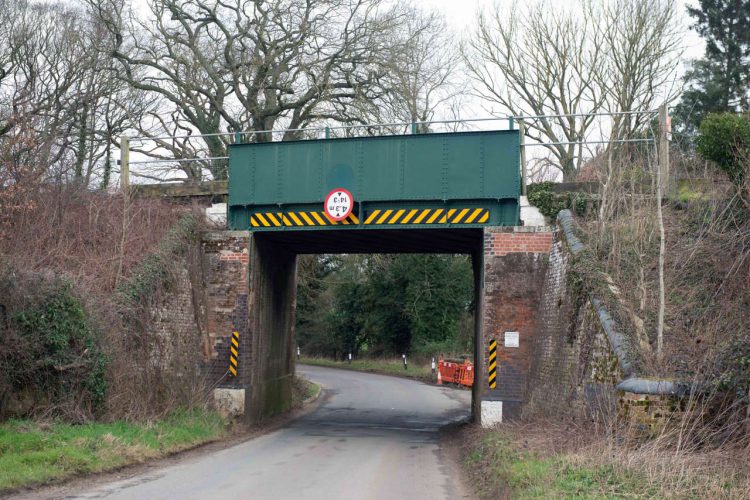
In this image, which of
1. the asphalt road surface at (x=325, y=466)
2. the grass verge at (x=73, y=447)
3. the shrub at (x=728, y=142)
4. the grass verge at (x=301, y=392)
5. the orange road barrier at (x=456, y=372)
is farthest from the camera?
the orange road barrier at (x=456, y=372)

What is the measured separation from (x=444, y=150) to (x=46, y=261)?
9245 mm

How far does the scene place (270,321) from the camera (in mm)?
22328

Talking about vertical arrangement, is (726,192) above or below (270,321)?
above

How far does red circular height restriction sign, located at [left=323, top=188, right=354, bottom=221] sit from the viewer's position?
63.7ft

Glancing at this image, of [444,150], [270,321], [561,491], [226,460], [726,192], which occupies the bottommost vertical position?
[226,460]

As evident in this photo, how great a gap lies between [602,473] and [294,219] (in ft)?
41.1

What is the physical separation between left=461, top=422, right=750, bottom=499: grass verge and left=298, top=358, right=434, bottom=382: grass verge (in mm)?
32037

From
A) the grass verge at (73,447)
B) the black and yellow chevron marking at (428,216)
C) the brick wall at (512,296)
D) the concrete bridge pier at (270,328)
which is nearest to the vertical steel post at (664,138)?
the brick wall at (512,296)

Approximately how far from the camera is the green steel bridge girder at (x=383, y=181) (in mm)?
18922

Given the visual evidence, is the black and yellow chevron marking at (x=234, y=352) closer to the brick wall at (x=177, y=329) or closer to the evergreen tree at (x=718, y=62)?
the brick wall at (x=177, y=329)

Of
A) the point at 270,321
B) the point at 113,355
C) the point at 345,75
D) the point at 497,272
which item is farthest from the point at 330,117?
the point at 113,355

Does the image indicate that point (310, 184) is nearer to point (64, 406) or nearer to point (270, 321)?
point (270, 321)

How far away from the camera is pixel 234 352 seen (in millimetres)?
19859

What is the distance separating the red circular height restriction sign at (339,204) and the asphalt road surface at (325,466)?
17.3 ft
